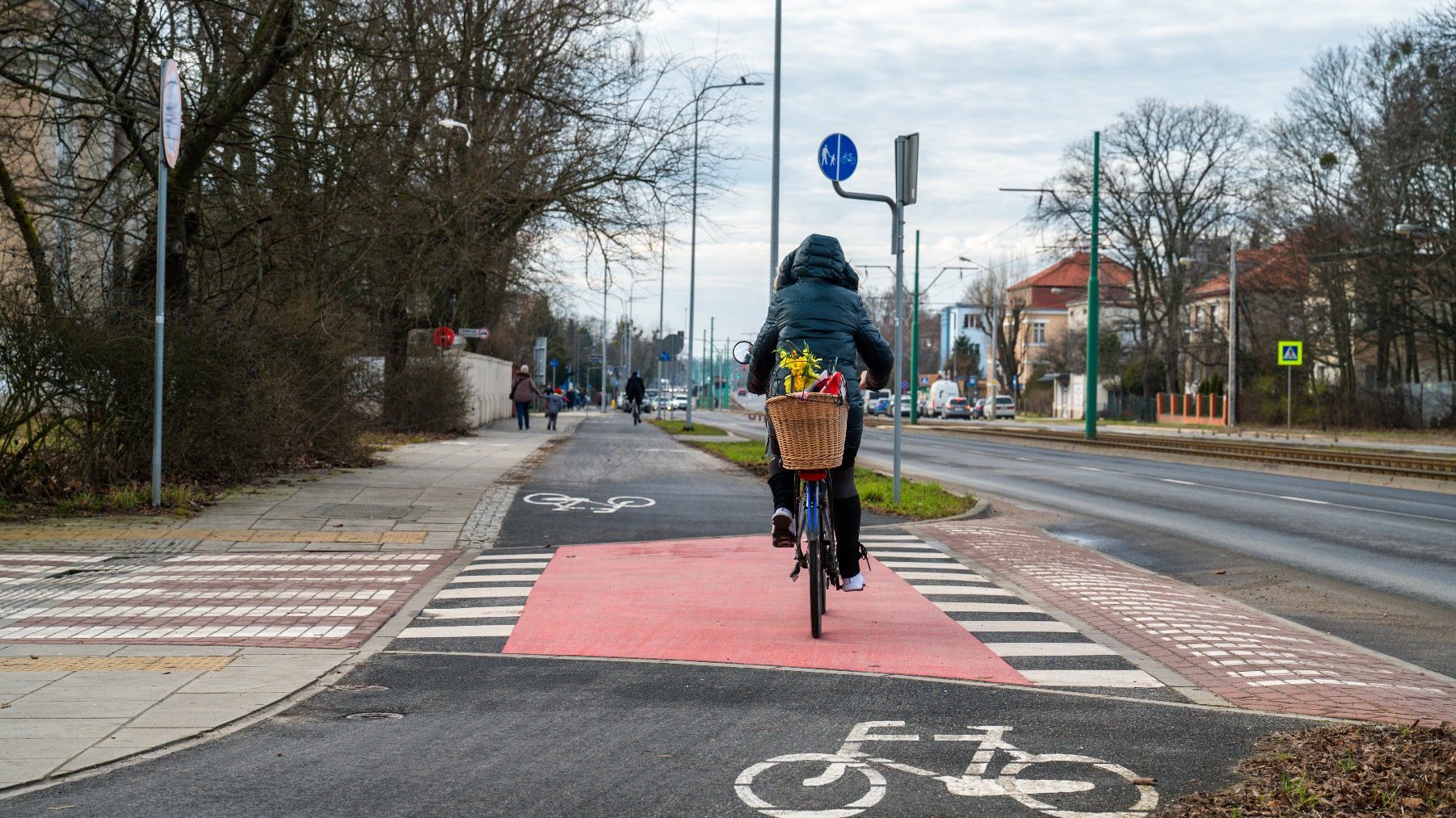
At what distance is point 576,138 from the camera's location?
22.6 m

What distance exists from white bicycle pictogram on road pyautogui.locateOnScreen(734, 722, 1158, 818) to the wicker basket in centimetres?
203

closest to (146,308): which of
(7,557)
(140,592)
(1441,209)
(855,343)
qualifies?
(7,557)

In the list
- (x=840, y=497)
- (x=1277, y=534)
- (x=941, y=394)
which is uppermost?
(x=941, y=394)

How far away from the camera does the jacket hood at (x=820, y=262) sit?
7.58 metres

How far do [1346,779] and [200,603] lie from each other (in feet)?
21.9

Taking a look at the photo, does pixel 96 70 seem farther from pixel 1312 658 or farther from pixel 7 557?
pixel 1312 658

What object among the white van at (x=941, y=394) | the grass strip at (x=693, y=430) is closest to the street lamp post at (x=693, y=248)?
the grass strip at (x=693, y=430)

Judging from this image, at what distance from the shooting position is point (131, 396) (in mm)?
12852

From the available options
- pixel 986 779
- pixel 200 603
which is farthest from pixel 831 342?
pixel 200 603

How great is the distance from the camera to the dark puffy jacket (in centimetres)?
747

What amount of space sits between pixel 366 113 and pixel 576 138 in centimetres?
553

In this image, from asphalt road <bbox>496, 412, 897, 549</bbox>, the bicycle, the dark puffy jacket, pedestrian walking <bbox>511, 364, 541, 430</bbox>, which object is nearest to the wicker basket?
the bicycle

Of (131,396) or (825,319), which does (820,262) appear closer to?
(825,319)

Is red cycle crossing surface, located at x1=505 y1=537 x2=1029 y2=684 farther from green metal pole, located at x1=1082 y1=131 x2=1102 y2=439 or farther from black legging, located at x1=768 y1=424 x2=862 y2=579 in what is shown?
green metal pole, located at x1=1082 y1=131 x2=1102 y2=439
